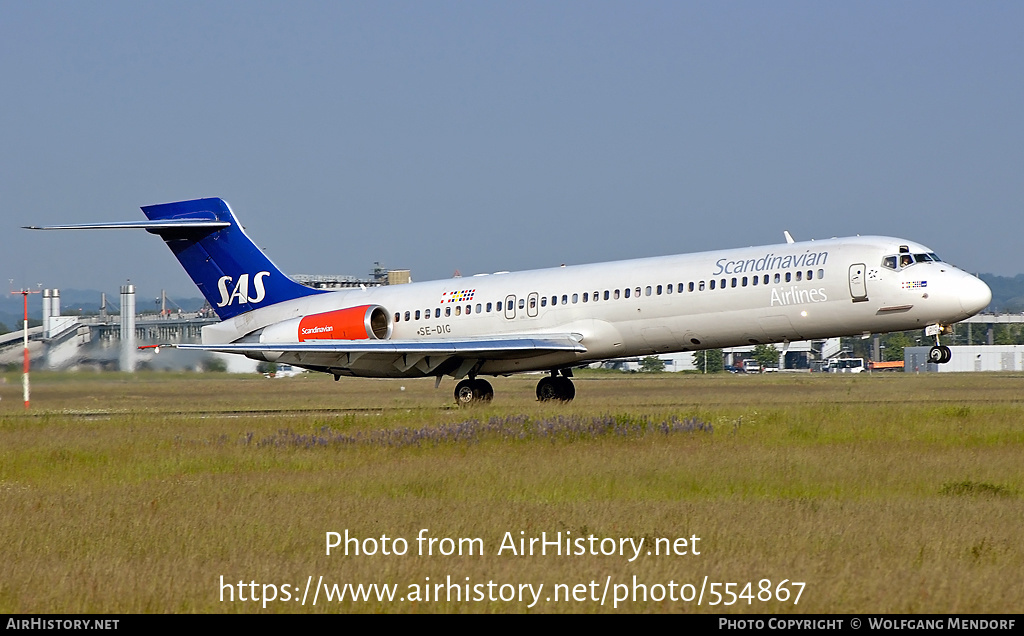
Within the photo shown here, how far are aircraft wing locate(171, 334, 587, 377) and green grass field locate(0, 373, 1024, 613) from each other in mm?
4305

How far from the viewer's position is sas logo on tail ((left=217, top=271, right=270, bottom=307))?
33.5 metres

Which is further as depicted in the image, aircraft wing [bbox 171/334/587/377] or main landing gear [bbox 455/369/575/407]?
main landing gear [bbox 455/369/575/407]

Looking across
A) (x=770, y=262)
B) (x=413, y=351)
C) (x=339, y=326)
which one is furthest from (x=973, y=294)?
(x=339, y=326)

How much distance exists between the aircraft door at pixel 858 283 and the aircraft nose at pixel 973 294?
1.92 metres

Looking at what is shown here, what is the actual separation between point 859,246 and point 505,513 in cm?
1630

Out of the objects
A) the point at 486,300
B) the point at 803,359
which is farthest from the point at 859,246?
the point at 803,359

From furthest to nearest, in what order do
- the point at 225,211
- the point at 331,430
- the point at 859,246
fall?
the point at 225,211, the point at 859,246, the point at 331,430

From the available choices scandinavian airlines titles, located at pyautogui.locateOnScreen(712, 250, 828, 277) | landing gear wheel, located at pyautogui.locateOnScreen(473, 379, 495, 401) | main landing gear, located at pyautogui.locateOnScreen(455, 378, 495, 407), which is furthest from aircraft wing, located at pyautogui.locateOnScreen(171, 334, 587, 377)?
scandinavian airlines titles, located at pyautogui.locateOnScreen(712, 250, 828, 277)

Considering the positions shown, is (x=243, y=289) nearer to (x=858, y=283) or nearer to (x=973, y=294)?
(x=858, y=283)

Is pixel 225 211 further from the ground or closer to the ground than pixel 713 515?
further from the ground

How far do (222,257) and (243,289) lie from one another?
1.05 metres

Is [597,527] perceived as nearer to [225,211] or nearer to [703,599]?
[703,599]

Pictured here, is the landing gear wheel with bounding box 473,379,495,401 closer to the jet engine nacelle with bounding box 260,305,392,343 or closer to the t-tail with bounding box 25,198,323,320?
the jet engine nacelle with bounding box 260,305,392,343
